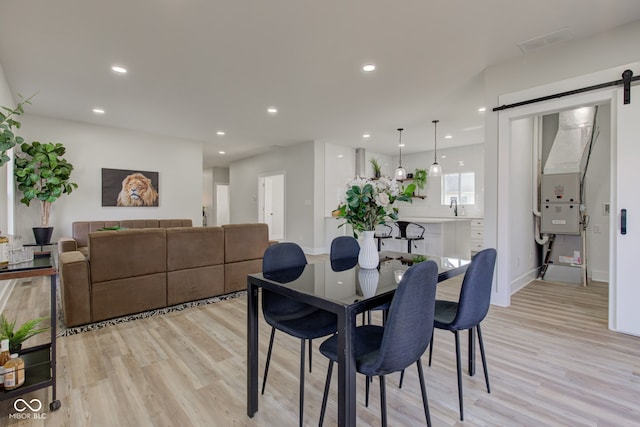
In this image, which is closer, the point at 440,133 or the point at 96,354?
the point at 96,354

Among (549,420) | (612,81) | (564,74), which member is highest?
(564,74)

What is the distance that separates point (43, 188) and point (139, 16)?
382 centimetres

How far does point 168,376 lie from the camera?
6.75 ft

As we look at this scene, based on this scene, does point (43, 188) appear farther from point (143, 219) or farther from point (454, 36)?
point (454, 36)

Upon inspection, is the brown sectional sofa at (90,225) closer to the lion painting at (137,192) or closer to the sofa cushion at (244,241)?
the lion painting at (137,192)

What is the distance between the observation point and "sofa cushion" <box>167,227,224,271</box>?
3394mm

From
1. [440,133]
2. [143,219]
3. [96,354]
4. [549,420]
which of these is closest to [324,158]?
[440,133]

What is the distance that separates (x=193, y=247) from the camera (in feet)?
11.6

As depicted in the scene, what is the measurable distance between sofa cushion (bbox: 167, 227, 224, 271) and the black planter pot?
3099 mm

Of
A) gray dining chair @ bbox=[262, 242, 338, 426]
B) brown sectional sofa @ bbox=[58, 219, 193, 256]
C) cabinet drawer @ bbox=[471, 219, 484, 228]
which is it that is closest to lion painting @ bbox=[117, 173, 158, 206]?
brown sectional sofa @ bbox=[58, 219, 193, 256]

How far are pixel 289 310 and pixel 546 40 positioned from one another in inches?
134

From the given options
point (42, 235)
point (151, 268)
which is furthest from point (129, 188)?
point (151, 268)

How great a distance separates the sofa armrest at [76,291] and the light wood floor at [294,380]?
0.23 metres

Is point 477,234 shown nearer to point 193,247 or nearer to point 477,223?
point 477,223
